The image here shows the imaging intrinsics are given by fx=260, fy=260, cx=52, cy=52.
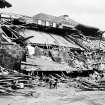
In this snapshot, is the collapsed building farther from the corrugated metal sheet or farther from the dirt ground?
the dirt ground

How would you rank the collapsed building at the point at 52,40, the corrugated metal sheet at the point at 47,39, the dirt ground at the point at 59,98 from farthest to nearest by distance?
the corrugated metal sheet at the point at 47,39, the collapsed building at the point at 52,40, the dirt ground at the point at 59,98

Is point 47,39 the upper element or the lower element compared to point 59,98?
upper

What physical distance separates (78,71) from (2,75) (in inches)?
336

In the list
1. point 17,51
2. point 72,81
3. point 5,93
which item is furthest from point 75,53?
point 5,93

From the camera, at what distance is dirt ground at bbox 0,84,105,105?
15230 mm

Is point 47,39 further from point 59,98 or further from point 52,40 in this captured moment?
point 59,98

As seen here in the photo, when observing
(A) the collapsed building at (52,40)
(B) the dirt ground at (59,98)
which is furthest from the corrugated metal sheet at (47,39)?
(B) the dirt ground at (59,98)

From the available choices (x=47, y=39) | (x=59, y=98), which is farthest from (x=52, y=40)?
(x=59, y=98)

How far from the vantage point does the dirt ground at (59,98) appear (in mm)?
15230

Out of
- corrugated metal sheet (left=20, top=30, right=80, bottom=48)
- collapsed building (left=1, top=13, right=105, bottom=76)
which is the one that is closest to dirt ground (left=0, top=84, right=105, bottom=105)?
collapsed building (left=1, top=13, right=105, bottom=76)

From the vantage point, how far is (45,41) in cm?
2867

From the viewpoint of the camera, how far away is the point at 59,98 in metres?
16.8

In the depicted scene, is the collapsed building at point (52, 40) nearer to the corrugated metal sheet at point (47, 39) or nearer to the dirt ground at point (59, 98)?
the corrugated metal sheet at point (47, 39)

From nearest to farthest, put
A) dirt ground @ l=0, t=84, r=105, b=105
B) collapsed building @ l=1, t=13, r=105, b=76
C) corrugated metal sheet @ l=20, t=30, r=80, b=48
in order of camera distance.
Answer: dirt ground @ l=0, t=84, r=105, b=105
collapsed building @ l=1, t=13, r=105, b=76
corrugated metal sheet @ l=20, t=30, r=80, b=48
